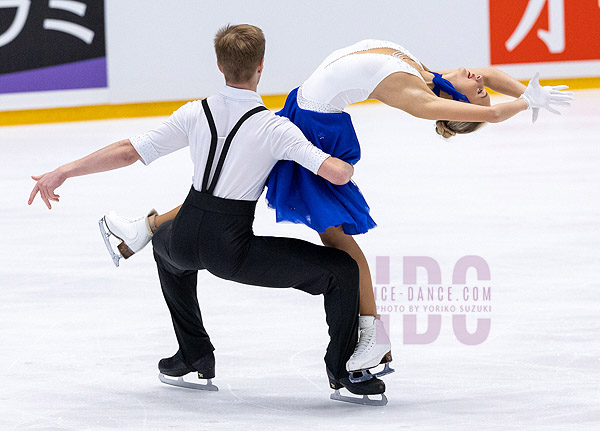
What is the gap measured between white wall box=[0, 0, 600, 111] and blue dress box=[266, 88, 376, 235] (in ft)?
22.0

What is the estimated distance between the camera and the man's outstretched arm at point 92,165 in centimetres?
281

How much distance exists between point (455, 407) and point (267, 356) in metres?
0.72

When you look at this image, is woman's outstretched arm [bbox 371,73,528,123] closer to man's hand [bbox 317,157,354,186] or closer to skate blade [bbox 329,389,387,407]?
man's hand [bbox 317,157,354,186]

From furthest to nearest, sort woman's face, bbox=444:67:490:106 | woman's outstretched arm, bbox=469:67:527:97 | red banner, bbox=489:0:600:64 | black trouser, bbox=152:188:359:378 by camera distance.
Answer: red banner, bbox=489:0:600:64
woman's outstretched arm, bbox=469:67:527:97
woman's face, bbox=444:67:490:106
black trouser, bbox=152:188:359:378

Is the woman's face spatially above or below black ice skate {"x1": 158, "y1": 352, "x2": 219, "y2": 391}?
above

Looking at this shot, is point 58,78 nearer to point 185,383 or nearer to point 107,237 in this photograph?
point 107,237

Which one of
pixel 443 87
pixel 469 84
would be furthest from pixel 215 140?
pixel 469 84

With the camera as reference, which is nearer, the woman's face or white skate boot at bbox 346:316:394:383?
white skate boot at bbox 346:316:394:383

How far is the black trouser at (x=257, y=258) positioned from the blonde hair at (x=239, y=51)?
1.05ft

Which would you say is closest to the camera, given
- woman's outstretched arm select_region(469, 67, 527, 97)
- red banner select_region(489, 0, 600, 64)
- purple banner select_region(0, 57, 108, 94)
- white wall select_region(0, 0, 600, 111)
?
woman's outstretched arm select_region(469, 67, 527, 97)

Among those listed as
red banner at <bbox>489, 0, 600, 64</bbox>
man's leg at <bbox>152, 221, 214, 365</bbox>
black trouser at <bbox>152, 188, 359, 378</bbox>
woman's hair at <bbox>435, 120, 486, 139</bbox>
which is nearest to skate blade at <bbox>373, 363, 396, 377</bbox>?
black trouser at <bbox>152, 188, 359, 378</bbox>

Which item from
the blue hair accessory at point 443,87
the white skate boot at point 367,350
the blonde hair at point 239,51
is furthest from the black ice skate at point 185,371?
the blue hair accessory at point 443,87

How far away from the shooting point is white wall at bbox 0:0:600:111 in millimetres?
9375

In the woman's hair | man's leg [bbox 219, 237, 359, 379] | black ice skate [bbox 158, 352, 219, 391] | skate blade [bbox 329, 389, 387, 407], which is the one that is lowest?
skate blade [bbox 329, 389, 387, 407]
